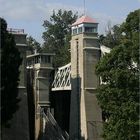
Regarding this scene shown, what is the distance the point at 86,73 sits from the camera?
2211 inches

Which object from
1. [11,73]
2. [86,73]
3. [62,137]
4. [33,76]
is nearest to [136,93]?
[11,73]

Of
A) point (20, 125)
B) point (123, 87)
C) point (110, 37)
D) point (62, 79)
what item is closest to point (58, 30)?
point (110, 37)

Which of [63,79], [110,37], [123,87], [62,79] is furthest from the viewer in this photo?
[110,37]

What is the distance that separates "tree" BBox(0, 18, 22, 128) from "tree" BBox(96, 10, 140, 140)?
7.17m

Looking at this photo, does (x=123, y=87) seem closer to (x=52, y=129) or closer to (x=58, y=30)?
(x=52, y=129)

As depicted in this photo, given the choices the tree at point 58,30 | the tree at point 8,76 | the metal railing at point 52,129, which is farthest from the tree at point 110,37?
the tree at point 8,76

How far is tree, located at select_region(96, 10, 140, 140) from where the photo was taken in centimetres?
3903

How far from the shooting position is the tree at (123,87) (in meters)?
39.0

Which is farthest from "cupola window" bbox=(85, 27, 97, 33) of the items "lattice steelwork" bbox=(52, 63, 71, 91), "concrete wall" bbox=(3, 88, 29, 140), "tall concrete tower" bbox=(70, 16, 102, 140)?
"concrete wall" bbox=(3, 88, 29, 140)

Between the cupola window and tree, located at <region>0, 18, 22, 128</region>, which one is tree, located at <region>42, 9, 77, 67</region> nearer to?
the cupola window

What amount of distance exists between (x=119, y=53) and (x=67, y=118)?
2893cm

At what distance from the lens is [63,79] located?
65438 millimetres

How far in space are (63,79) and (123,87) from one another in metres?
25.6

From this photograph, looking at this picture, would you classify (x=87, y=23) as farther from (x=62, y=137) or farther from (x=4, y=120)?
(x=4, y=120)
